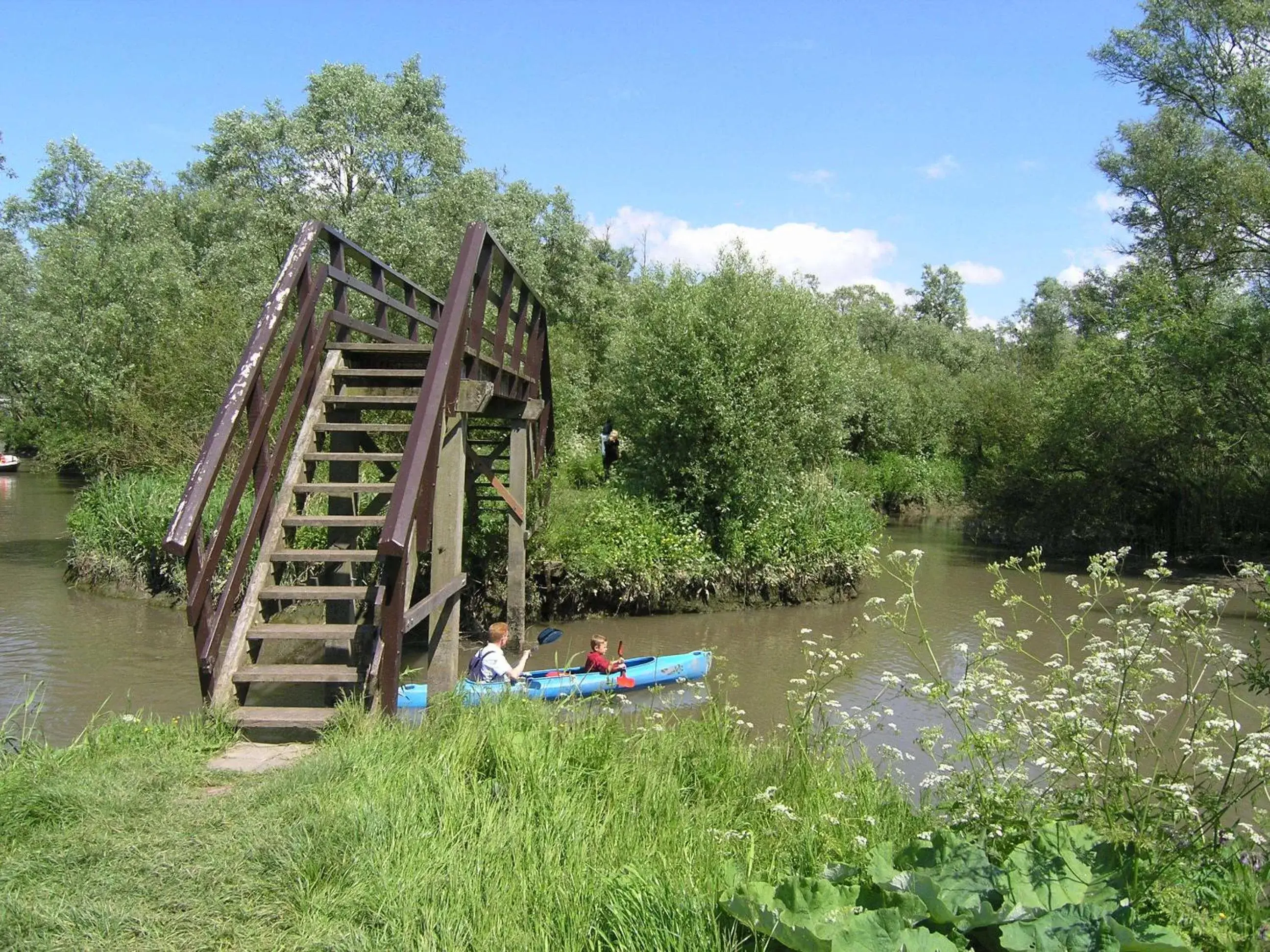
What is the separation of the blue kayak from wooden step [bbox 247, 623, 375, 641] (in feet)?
2.64

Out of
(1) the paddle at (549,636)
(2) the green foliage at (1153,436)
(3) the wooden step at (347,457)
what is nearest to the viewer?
(3) the wooden step at (347,457)

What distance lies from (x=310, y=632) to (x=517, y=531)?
553cm

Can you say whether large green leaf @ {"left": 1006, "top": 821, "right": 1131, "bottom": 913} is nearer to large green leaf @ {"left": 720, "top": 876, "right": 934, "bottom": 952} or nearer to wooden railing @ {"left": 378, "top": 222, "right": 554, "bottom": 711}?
large green leaf @ {"left": 720, "top": 876, "right": 934, "bottom": 952}

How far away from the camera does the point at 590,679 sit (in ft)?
30.8

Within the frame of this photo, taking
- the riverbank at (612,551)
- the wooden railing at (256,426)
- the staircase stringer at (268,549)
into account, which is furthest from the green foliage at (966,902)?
the riverbank at (612,551)

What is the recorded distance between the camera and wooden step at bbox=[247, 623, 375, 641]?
645 centimetres

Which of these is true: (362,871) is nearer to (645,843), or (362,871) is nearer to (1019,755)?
(645,843)

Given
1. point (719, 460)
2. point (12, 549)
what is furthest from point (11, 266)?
point (719, 460)

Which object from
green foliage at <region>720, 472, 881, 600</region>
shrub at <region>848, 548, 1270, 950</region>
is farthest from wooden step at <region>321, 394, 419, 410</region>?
green foliage at <region>720, 472, 881, 600</region>

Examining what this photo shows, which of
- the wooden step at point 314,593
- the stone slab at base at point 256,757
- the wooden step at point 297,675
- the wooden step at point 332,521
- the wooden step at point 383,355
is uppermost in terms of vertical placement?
the wooden step at point 383,355

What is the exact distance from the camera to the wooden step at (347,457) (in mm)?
7941

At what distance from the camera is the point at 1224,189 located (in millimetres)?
21328

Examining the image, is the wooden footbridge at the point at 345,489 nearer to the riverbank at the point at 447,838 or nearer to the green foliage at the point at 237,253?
the riverbank at the point at 447,838

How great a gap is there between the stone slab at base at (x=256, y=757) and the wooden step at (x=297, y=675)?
598 mm
